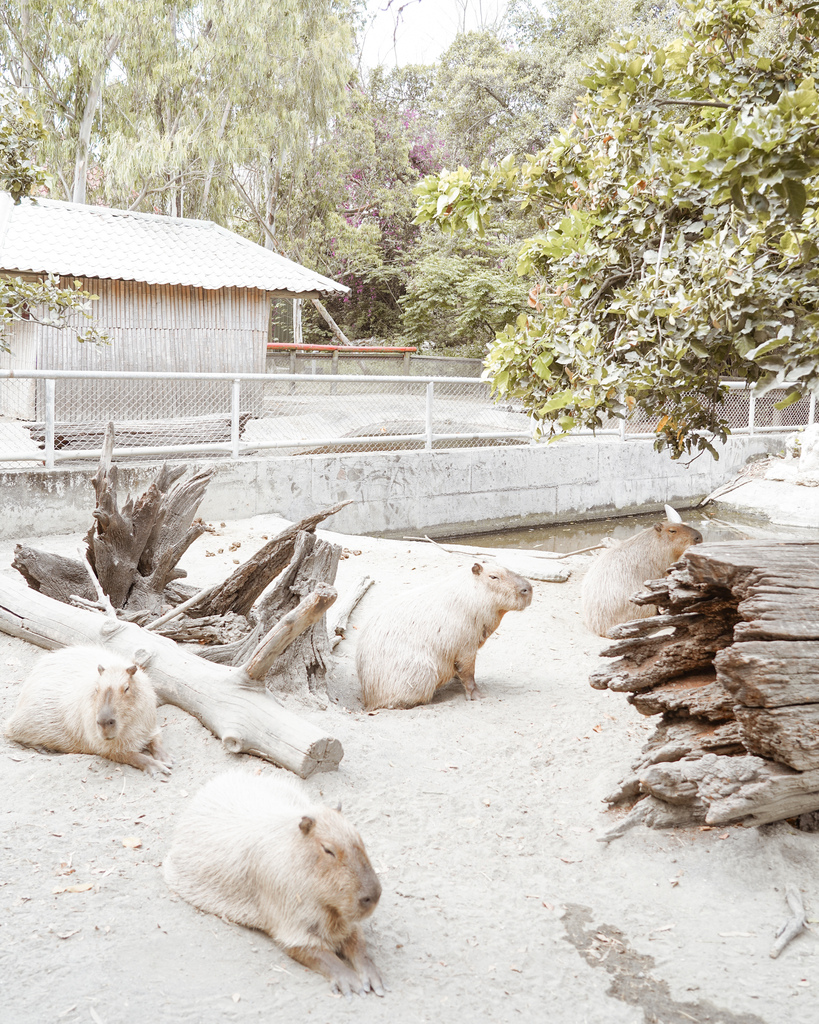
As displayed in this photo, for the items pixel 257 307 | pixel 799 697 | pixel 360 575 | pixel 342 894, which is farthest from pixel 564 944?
pixel 257 307

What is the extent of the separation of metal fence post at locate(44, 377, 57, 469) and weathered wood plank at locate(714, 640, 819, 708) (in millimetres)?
6535

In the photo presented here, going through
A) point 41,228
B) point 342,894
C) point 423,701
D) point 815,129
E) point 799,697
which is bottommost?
point 423,701

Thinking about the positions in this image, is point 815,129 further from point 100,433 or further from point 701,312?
point 100,433

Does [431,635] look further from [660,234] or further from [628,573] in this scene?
[660,234]

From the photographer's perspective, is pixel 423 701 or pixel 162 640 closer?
pixel 162 640

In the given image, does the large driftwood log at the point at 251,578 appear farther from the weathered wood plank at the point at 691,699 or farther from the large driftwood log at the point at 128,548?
the weathered wood plank at the point at 691,699

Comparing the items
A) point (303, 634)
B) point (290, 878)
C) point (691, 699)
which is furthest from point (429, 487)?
point (290, 878)

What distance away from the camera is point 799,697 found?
286 centimetres

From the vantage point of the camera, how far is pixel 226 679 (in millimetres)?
3680

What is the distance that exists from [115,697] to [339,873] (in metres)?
1.35

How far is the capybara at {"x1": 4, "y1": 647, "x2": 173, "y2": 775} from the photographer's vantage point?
333 centimetres

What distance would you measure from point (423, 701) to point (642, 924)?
85.9 inches

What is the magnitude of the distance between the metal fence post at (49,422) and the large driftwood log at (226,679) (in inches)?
144

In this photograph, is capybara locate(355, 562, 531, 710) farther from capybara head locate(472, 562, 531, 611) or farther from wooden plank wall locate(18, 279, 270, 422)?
wooden plank wall locate(18, 279, 270, 422)
